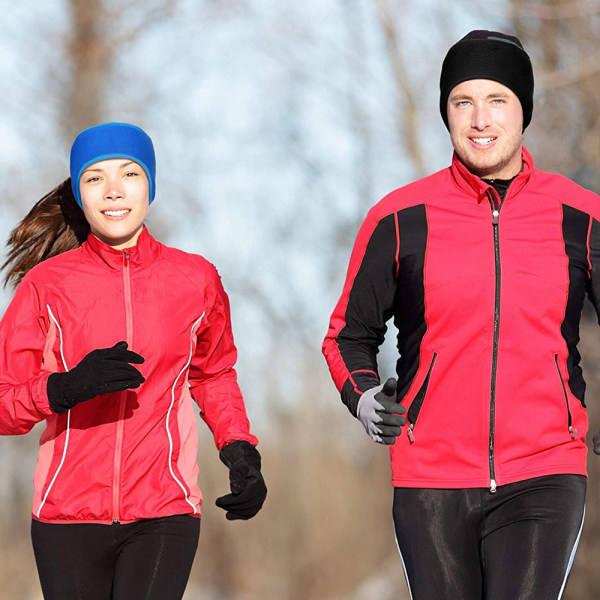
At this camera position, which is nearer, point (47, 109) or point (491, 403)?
point (491, 403)

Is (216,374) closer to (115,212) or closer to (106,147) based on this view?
(115,212)

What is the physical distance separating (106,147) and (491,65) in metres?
1.12

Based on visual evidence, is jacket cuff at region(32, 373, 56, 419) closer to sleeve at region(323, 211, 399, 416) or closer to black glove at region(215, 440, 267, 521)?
black glove at region(215, 440, 267, 521)

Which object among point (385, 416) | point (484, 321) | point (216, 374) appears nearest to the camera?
point (385, 416)

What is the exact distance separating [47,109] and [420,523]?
7025 millimetres

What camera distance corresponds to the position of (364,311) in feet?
11.1

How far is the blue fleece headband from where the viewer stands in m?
3.43

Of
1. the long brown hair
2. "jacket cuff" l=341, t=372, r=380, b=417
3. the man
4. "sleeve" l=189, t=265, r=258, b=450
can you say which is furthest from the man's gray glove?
the long brown hair

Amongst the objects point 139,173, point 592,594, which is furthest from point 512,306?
point 592,594

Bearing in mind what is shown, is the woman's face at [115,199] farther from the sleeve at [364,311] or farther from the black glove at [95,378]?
the sleeve at [364,311]

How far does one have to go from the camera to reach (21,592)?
8.71m

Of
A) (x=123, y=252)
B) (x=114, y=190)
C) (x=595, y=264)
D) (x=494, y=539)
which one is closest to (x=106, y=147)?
(x=114, y=190)

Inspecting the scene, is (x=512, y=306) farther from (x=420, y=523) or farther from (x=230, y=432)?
(x=230, y=432)

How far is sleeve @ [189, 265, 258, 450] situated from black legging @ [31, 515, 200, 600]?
41 centimetres
